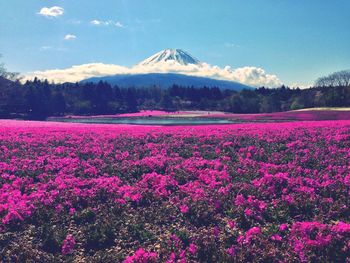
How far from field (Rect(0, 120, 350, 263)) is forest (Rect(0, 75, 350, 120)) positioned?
64.7m

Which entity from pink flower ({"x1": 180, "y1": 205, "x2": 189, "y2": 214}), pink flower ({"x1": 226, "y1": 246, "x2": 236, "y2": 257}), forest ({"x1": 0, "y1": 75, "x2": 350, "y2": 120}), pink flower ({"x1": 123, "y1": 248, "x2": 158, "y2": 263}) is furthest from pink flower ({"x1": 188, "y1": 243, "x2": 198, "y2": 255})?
forest ({"x1": 0, "y1": 75, "x2": 350, "y2": 120})

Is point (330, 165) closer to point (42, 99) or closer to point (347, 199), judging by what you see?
point (347, 199)

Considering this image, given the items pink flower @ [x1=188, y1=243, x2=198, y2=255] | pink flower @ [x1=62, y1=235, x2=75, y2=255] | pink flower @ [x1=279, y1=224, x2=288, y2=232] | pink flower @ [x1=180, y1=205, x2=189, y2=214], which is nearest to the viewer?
pink flower @ [x1=188, y1=243, x2=198, y2=255]

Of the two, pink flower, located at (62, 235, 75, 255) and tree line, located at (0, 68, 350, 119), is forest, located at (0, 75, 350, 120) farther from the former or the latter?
pink flower, located at (62, 235, 75, 255)

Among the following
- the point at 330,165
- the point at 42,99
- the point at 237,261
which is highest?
the point at 42,99

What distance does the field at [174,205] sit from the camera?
7742mm

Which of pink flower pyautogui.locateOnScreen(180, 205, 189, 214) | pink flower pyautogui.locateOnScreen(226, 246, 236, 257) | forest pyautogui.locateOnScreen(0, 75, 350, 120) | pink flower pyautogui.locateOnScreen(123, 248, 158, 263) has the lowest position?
pink flower pyautogui.locateOnScreen(226, 246, 236, 257)

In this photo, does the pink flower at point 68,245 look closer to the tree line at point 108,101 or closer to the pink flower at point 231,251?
the pink flower at point 231,251

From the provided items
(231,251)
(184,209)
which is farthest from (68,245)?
(231,251)

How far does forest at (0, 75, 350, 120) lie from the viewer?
274 ft

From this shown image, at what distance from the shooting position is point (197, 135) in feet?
72.1

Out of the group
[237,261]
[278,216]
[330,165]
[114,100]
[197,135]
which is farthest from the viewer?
[114,100]

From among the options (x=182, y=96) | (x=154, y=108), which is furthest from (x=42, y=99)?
(x=182, y=96)

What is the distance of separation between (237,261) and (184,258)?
1174 millimetres
